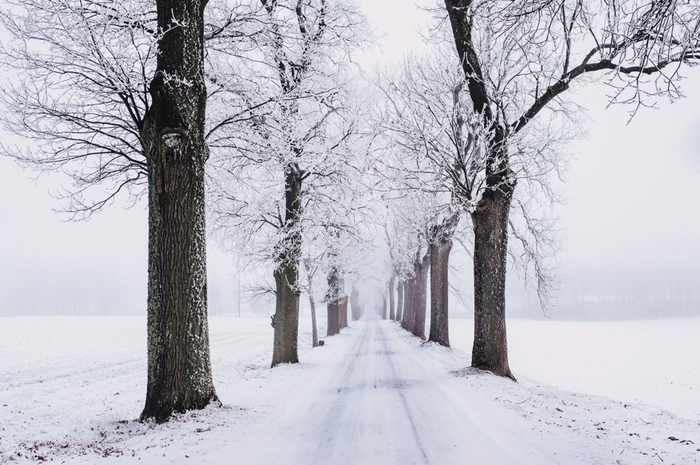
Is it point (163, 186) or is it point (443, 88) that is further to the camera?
point (443, 88)

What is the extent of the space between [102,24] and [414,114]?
21.4ft

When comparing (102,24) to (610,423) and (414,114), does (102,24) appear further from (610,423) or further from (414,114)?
(610,423)

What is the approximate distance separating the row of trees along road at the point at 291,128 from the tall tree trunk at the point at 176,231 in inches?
0.9

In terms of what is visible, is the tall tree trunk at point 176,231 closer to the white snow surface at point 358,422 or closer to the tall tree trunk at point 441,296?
the white snow surface at point 358,422

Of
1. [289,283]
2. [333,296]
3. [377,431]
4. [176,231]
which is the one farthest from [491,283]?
[333,296]

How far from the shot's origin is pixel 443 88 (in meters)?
11.6

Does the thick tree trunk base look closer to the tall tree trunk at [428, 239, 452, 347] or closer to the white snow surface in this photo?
the white snow surface

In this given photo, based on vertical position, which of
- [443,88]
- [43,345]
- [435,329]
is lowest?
[43,345]

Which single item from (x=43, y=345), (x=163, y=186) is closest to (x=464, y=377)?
(x=163, y=186)

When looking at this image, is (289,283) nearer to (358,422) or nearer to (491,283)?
(491,283)

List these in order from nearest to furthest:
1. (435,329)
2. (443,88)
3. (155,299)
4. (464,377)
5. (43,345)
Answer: (155,299) < (464,377) < (443,88) < (435,329) < (43,345)

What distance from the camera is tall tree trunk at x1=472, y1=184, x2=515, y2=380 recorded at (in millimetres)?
8812

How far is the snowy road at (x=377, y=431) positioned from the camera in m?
3.84

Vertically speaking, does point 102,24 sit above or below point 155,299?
above
